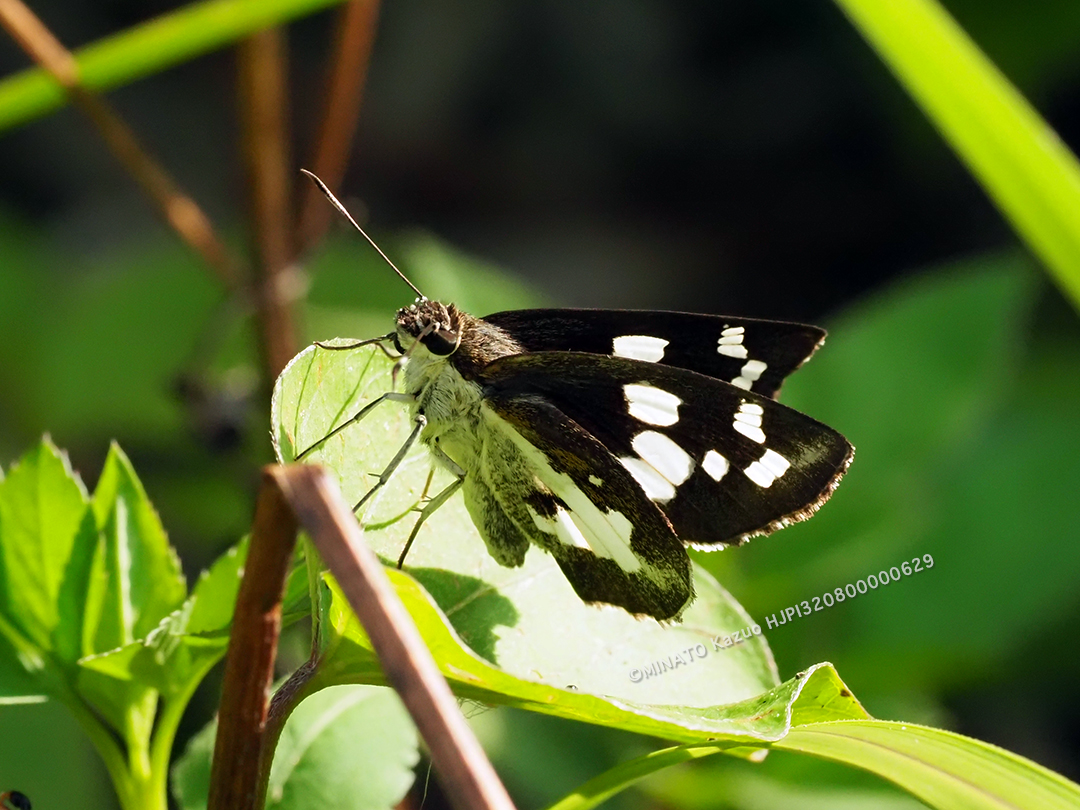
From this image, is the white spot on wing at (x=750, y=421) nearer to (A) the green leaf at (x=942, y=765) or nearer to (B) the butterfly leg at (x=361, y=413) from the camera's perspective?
(B) the butterfly leg at (x=361, y=413)

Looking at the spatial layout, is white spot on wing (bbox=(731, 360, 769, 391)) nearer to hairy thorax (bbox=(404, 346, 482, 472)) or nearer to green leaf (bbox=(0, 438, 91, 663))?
hairy thorax (bbox=(404, 346, 482, 472))

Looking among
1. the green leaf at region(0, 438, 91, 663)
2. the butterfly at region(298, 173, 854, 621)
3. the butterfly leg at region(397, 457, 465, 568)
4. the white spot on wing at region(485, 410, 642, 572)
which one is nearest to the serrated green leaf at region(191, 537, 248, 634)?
the green leaf at region(0, 438, 91, 663)

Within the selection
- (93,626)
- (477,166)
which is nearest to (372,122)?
(477,166)

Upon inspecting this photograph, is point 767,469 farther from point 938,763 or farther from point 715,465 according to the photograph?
point 938,763

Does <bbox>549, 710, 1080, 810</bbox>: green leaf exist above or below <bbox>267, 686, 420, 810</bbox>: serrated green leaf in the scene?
below

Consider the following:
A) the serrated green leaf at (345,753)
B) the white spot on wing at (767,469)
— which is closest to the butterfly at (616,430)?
the white spot on wing at (767,469)

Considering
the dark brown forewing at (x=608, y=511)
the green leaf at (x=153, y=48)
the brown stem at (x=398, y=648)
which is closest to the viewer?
the brown stem at (x=398, y=648)
